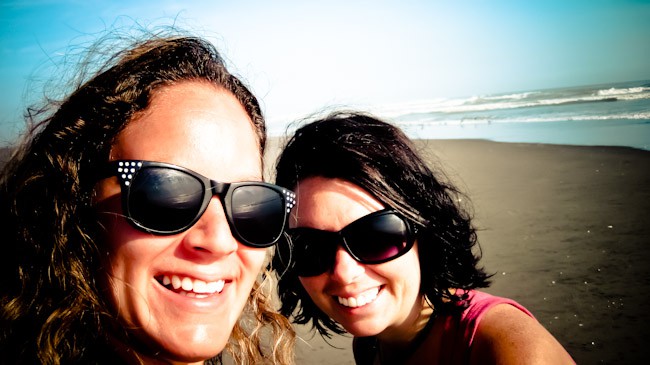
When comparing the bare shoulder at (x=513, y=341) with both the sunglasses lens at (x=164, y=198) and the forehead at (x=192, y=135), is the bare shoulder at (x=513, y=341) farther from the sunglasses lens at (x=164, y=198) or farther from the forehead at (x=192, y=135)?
the sunglasses lens at (x=164, y=198)

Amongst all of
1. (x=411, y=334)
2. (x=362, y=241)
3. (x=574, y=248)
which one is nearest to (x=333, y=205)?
(x=362, y=241)

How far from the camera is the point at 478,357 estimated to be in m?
1.78

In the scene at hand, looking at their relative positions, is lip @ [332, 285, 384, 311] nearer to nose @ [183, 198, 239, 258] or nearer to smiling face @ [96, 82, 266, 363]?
smiling face @ [96, 82, 266, 363]

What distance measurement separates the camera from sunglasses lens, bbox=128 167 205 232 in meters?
1.28

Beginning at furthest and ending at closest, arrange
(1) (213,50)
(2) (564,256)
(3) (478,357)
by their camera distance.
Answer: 1. (2) (564,256)
2. (1) (213,50)
3. (3) (478,357)

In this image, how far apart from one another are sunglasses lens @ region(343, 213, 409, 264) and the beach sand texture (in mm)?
864

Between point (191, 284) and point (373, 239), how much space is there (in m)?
1.09

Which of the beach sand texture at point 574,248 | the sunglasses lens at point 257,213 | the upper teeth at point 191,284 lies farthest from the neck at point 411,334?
the upper teeth at point 191,284

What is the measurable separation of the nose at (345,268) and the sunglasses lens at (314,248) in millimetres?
36

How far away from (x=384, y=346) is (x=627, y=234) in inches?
194

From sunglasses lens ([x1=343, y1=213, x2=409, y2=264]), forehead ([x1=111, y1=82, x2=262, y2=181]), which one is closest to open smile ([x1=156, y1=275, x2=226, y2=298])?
forehead ([x1=111, y1=82, x2=262, y2=181])

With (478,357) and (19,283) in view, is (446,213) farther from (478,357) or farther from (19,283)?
(19,283)

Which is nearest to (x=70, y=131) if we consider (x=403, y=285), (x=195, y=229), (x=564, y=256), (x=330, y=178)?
(x=195, y=229)

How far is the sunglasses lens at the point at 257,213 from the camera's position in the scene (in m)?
1.48
